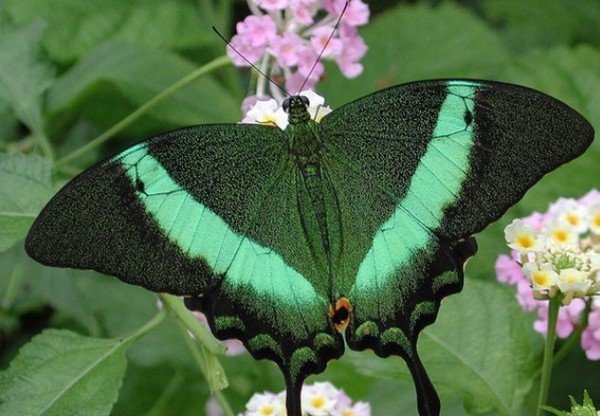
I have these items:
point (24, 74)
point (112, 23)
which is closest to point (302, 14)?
point (24, 74)

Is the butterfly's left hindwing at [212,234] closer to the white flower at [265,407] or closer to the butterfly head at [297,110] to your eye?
the butterfly head at [297,110]

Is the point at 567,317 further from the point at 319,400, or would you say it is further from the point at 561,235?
the point at 319,400

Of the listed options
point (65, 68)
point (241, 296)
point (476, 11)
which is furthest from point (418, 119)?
point (476, 11)

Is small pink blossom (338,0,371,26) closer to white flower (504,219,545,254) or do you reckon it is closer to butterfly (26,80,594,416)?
butterfly (26,80,594,416)

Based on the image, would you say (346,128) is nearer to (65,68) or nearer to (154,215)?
(154,215)

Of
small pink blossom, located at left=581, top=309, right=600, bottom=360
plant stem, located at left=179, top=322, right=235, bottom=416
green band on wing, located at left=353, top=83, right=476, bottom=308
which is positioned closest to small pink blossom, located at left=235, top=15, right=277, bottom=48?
green band on wing, located at left=353, top=83, right=476, bottom=308
